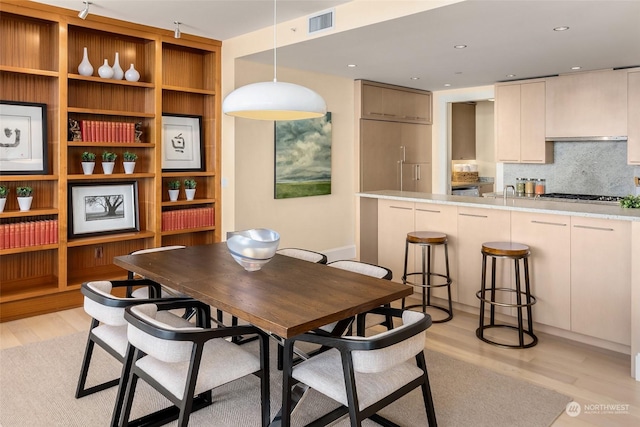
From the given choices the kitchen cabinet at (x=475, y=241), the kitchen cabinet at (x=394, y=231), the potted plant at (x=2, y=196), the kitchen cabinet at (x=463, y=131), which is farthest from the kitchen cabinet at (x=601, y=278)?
the kitchen cabinet at (x=463, y=131)

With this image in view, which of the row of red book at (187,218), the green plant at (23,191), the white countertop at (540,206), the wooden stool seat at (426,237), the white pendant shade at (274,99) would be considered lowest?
the wooden stool seat at (426,237)

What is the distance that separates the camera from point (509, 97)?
6.32 m

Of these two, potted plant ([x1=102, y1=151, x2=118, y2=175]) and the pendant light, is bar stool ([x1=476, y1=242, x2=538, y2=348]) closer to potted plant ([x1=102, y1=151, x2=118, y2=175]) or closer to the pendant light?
the pendant light

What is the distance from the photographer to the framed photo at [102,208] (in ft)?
14.3

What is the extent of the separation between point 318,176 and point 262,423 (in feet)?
13.0

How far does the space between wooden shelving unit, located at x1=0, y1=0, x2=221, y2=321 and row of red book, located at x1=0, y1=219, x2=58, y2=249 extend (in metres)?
0.05

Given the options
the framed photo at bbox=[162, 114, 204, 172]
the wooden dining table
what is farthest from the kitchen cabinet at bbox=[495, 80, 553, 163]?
the wooden dining table

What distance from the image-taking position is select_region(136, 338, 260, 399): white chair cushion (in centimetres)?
204

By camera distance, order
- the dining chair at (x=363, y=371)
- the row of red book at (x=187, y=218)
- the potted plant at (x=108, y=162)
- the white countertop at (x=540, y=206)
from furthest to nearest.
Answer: the row of red book at (x=187, y=218) → the potted plant at (x=108, y=162) → the white countertop at (x=540, y=206) → the dining chair at (x=363, y=371)

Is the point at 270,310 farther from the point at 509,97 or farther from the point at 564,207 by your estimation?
the point at 509,97

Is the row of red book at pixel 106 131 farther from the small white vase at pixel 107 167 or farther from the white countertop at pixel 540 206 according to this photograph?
the white countertop at pixel 540 206

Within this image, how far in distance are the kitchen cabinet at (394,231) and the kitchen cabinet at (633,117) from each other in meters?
2.86

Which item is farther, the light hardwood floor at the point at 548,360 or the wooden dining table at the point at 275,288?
the light hardwood floor at the point at 548,360

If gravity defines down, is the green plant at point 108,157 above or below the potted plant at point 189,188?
above
